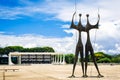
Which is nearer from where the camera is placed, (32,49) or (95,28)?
(95,28)

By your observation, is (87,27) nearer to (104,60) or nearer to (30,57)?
(104,60)

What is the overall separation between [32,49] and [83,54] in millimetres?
137562

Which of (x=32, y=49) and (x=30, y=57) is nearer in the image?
(x=30, y=57)

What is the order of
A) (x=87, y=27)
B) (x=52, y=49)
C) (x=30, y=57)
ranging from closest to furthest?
(x=87, y=27), (x=30, y=57), (x=52, y=49)

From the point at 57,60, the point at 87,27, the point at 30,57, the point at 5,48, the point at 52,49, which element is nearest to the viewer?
→ the point at 87,27

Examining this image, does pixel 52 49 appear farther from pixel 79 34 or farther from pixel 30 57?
pixel 79 34

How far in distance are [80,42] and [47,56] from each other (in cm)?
11835

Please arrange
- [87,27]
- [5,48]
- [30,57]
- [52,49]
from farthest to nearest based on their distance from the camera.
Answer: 1. [52,49]
2. [5,48]
3. [30,57]
4. [87,27]

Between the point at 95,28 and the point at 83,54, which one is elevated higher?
the point at 95,28

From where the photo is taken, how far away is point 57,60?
13650 centimetres

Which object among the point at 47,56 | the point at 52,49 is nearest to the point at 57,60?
the point at 47,56

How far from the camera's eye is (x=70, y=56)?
150 m

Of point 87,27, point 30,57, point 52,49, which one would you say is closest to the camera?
point 87,27

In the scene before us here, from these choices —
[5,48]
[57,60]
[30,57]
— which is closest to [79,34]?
[57,60]
